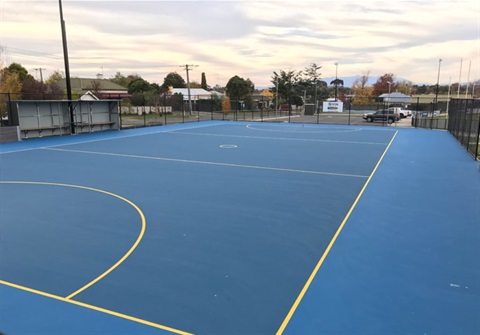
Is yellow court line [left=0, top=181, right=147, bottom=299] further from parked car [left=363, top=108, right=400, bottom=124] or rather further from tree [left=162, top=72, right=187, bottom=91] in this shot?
tree [left=162, top=72, right=187, bottom=91]

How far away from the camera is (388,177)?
38.3 feet

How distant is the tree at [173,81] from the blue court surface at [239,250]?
91.6m

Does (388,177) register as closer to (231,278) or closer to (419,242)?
(419,242)

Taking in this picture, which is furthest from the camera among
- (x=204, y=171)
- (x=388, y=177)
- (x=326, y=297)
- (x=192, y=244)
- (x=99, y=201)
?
(x=204, y=171)

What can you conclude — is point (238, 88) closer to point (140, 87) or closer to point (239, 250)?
point (140, 87)

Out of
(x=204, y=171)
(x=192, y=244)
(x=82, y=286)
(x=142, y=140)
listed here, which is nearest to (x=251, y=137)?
(x=142, y=140)

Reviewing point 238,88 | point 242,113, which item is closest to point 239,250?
point 242,113

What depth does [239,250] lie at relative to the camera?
615cm

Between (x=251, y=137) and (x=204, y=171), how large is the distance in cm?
1067

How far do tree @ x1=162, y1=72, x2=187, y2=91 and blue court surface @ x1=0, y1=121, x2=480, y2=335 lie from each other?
301ft

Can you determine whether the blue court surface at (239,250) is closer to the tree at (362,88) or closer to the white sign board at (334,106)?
the white sign board at (334,106)

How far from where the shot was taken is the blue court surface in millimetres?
4336

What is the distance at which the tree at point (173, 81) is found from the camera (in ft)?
332

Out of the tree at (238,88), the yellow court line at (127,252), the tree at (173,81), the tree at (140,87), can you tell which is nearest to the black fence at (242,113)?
the tree at (140,87)
